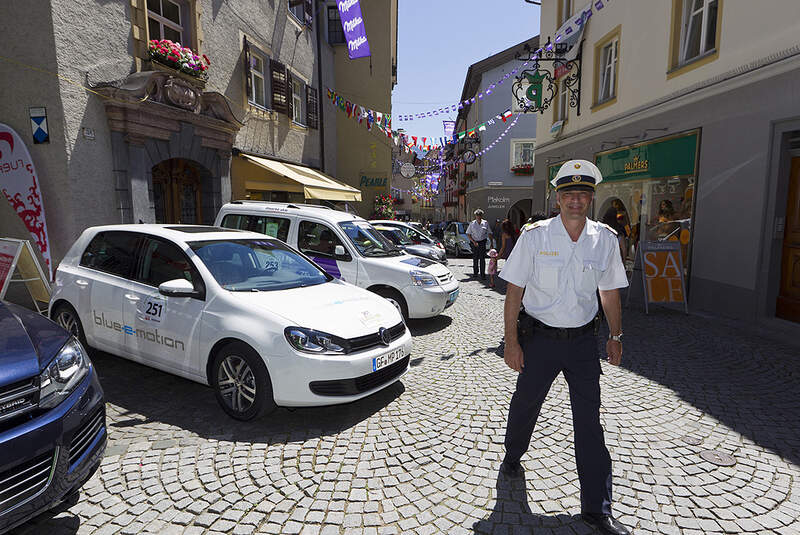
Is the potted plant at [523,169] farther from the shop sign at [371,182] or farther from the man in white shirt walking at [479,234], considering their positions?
the man in white shirt walking at [479,234]

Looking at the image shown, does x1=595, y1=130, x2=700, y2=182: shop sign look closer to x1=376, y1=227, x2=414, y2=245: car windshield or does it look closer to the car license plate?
x1=376, y1=227, x2=414, y2=245: car windshield

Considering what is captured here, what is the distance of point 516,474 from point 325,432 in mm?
1482

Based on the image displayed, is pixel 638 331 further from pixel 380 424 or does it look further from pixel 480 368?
pixel 380 424

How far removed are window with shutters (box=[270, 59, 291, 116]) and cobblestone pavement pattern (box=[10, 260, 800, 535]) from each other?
416 inches

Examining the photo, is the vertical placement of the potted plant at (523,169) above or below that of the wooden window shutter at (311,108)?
below

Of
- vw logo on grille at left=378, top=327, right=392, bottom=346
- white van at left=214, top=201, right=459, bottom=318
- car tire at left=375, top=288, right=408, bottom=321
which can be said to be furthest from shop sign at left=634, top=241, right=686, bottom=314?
vw logo on grille at left=378, top=327, right=392, bottom=346

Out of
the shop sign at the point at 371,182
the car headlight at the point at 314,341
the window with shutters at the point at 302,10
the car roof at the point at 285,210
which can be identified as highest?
the window with shutters at the point at 302,10

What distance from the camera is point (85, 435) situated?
7.91 feet

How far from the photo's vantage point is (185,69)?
9.19 m

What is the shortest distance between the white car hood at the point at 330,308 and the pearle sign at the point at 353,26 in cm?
1305

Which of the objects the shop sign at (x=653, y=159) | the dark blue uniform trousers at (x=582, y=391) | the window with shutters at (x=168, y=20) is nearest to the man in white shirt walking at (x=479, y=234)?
the shop sign at (x=653, y=159)

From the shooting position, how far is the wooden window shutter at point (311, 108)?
1633 cm

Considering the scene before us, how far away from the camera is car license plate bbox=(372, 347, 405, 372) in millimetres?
3662

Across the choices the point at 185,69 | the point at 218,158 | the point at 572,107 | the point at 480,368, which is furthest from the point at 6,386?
the point at 572,107
